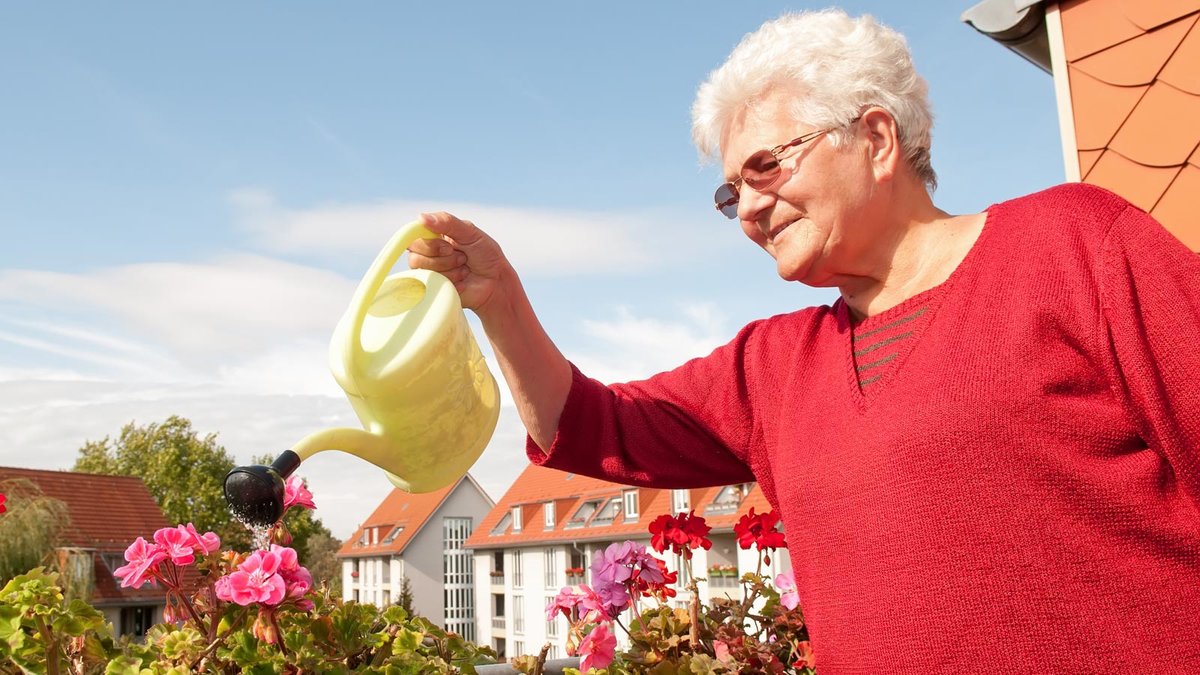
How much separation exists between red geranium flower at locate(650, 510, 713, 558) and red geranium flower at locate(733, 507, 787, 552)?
0.27 feet

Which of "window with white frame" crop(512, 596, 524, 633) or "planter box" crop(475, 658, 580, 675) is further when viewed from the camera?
"window with white frame" crop(512, 596, 524, 633)

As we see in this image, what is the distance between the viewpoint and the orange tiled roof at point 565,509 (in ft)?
75.6

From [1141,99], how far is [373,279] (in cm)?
207

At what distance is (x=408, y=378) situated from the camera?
1.18 m

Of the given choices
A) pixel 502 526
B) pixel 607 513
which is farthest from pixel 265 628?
pixel 502 526

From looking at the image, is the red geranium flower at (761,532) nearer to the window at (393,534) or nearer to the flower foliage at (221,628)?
the flower foliage at (221,628)

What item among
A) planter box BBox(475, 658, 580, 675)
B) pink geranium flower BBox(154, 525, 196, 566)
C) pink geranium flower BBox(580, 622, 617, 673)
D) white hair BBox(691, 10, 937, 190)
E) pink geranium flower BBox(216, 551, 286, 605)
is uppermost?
white hair BBox(691, 10, 937, 190)

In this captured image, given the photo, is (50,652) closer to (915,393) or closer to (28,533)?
(915,393)

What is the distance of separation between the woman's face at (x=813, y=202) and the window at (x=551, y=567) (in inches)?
1059

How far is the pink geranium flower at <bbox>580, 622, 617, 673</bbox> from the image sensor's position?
1665mm

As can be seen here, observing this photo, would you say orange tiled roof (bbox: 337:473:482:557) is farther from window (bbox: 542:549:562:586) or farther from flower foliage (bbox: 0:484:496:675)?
flower foliage (bbox: 0:484:496:675)

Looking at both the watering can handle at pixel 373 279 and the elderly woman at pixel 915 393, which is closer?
the elderly woman at pixel 915 393

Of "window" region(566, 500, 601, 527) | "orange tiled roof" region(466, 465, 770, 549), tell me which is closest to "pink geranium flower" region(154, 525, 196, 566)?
"orange tiled roof" region(466, 465, 770, 549)

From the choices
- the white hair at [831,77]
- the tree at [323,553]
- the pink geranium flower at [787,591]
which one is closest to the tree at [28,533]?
the pink geranium flower at [787,591]
